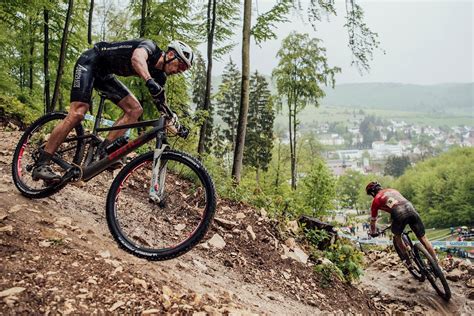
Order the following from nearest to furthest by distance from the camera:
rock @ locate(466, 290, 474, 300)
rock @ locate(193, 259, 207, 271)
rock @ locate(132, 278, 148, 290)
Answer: rock @ locate(132, 278, 148, 290) < rock @ locate(193, 259, 207, 271) < rock @ locate(466, 290, 474, 300)

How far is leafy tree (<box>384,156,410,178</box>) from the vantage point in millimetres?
129375

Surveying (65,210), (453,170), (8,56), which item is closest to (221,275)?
(65,210)

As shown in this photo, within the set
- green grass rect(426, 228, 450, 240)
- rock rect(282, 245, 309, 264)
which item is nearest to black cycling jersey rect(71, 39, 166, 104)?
rock rect(282, 245, 309, 264)

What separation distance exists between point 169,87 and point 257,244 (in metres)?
7.66

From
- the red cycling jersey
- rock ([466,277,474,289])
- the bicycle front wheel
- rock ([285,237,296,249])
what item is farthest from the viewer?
the red cycling jersey

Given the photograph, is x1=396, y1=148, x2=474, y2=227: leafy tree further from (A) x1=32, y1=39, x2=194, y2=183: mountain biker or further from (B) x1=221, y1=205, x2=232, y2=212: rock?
(A) x1=32, y1=39, x2=194, y2=183: mountain biker

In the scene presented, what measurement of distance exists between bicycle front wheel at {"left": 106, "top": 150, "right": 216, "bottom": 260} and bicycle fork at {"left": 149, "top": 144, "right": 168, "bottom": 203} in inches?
1.6

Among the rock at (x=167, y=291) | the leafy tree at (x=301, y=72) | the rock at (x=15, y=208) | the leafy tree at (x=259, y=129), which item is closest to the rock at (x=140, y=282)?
the rock at (x=167, y=291)

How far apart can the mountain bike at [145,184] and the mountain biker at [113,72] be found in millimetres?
169

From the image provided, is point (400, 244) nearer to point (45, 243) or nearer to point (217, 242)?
point (217, 242)

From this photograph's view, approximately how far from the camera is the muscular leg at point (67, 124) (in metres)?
4.70

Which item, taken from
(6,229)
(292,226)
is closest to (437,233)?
(292,226)

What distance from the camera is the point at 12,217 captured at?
14.7ft

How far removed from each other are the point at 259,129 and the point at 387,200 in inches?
1310
